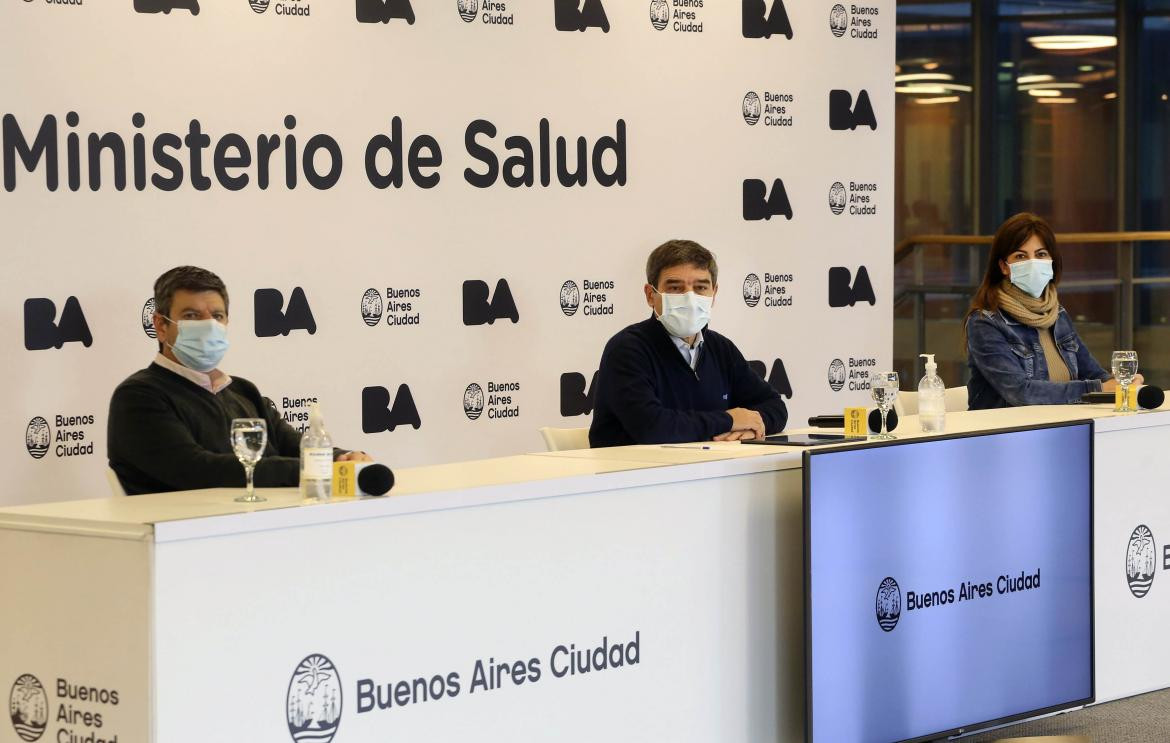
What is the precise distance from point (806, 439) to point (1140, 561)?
116 centimetres

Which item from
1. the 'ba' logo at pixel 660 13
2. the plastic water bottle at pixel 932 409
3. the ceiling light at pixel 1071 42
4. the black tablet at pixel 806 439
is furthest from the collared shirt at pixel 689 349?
the ceiling light at pixel 1071 42

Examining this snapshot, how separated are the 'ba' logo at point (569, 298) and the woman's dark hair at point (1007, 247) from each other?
155cm

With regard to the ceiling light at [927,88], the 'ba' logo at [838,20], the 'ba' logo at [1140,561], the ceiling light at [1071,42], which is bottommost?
the 'ba' logo at [1140,561]

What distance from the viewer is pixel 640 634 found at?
3.10 meters

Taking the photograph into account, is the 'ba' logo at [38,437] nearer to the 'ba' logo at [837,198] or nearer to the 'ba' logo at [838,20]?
the 'ba' logo at [837,198]

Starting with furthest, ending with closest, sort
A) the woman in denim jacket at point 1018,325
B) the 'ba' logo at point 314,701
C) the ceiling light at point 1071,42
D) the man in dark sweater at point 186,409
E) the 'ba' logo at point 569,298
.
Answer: the ceiling light at point 1071,42
the 'ba' logo at point 569,298
the woman in denim jacket at point 1018,325
the man in dark sweater at point 186,409
the 'ba' logo at point 314,701

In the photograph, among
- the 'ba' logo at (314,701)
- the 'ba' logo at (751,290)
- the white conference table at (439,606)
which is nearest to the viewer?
the white conference table at (439,606)

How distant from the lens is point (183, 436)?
132 inches

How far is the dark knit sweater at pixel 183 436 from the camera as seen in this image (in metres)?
3.16

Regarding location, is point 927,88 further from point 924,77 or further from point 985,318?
point 985,318

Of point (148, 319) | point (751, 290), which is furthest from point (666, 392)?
point (751, 290)

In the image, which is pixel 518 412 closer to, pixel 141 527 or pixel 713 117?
pixel 713 117

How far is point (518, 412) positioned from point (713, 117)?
60.2 inches

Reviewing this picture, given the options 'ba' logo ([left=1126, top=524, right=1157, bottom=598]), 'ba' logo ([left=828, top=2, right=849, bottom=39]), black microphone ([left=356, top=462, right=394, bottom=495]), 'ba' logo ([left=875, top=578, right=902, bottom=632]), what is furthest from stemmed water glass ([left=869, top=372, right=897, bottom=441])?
'ba' logo ([left=828, top=2, right=849, bottom=39])
